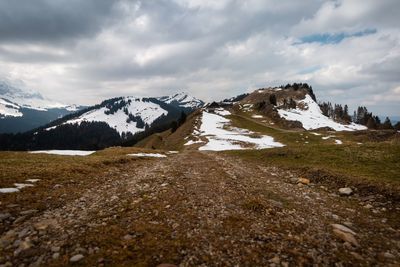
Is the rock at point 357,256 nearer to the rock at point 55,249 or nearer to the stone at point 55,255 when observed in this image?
the stone at point 55,255

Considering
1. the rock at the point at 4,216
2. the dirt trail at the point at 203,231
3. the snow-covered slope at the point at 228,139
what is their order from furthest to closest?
the snow-covered slope at the point at 228,139 < the rock at the point at 4,216 < the dirt trail at the point at 203,231

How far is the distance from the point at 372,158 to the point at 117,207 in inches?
860

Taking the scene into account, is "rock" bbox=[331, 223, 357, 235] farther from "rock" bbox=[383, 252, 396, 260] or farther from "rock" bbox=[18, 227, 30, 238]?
"rock" bbox=[18, 227, 30, 238]

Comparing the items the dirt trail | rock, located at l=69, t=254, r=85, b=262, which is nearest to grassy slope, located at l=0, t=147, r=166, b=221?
the dirt trail

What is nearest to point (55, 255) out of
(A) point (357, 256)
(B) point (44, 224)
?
(B) point (44, 224)

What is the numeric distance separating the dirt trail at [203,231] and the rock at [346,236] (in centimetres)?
3

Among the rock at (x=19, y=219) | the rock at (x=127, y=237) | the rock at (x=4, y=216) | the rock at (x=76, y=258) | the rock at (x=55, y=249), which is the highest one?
the rock at (x=4, y=216)

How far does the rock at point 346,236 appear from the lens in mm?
9361

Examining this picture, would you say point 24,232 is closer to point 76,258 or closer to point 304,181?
point 76,258

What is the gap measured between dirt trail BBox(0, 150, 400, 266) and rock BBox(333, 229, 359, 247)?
0.03m

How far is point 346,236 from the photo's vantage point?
970cm

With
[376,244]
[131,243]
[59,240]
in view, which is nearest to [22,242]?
[59,240]

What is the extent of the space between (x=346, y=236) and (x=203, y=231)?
5038mm

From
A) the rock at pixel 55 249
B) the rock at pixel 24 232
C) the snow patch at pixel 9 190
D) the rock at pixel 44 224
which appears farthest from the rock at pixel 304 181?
the snow patch at pixel 9 190
